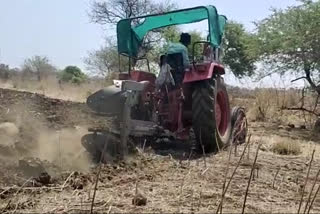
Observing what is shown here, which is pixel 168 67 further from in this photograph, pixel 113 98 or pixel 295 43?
pixel 295 43

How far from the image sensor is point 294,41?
15461 millimetres

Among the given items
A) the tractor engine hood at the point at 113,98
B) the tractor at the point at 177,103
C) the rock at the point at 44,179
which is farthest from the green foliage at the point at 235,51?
the rock at the point at 44,179

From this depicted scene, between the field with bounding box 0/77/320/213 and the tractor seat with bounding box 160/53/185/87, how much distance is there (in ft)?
3.61

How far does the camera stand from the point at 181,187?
4.91 metres

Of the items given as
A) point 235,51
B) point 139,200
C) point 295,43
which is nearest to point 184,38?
point 139,200

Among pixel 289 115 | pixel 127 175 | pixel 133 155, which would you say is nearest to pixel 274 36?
pixel 289 115

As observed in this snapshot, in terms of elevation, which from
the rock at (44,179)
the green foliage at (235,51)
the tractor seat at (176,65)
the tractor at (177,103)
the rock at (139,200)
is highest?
the green foliage at (235,51)

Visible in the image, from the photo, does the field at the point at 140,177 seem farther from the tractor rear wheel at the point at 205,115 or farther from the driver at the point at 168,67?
the driver at the point at 168,67

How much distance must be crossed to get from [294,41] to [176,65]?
27.2 ft

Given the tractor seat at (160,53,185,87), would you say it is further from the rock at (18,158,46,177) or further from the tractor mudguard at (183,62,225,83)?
the rock at (18,158,46,177)

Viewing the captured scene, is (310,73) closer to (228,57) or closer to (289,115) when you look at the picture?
(289,115)

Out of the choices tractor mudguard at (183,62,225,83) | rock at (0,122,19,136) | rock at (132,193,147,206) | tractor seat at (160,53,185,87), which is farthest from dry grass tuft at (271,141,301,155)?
rock at (132,193,147,206)

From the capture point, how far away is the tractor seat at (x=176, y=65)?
8.07 m

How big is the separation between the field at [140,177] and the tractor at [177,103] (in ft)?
0.91
